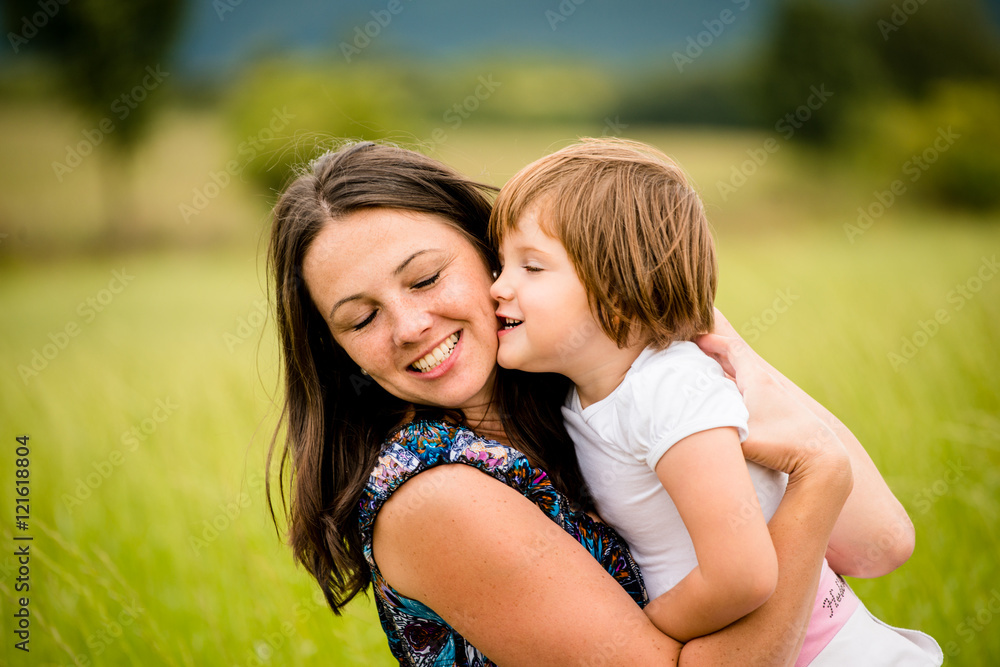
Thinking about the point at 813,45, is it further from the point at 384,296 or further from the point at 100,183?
the point at 384,296

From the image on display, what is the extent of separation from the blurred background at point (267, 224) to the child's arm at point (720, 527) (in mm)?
700

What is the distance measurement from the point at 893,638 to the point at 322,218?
1.86 metres

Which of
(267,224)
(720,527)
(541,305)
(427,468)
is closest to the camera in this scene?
(720,527)

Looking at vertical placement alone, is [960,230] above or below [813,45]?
below

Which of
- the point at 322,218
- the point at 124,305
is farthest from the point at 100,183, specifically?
the point at 322,218

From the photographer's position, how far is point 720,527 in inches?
55.8

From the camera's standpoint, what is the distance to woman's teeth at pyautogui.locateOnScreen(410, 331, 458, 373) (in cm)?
182

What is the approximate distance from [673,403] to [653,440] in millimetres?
92

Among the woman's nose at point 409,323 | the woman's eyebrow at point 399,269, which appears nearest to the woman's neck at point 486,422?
the woman's nose at point 409,323

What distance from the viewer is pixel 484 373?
6.10 feet

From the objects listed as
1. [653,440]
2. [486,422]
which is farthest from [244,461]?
[653,440]

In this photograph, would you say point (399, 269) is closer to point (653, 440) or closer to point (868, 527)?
point (653, 440)

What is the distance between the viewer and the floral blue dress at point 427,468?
1662 millimetres

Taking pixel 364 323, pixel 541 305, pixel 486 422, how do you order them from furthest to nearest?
pixel 486 422
pixel 364 323
pixel 541 305
